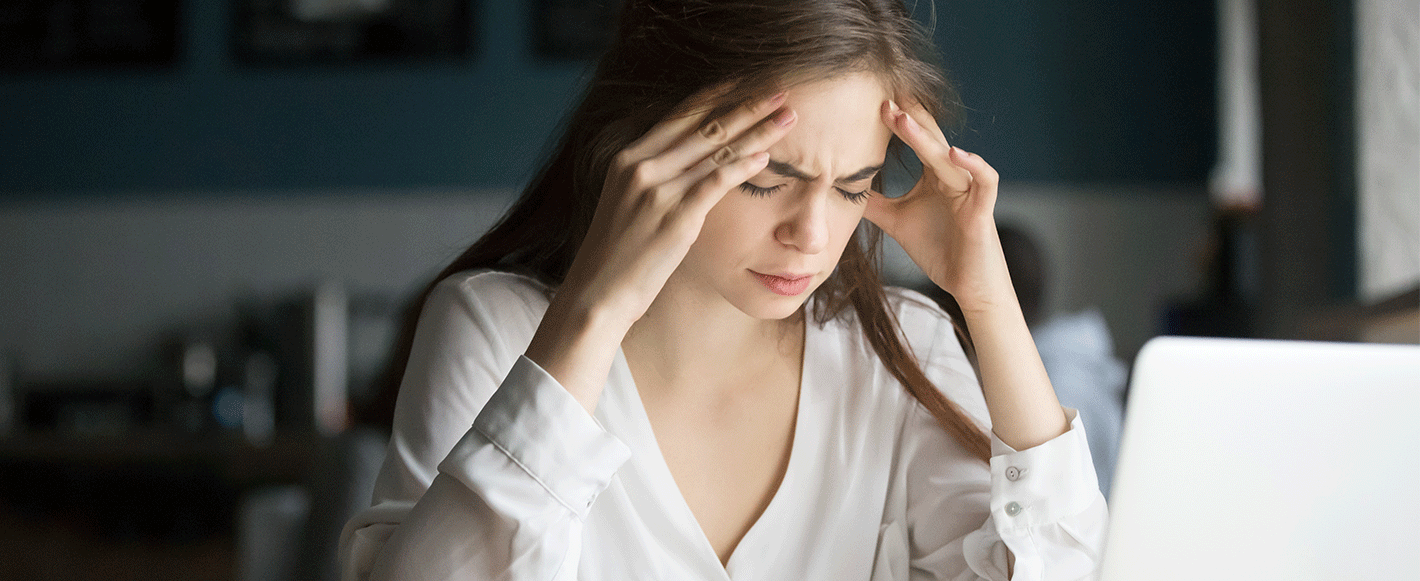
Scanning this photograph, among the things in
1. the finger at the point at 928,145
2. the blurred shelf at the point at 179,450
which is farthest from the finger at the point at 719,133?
the blurred shelf at the point at 179,450

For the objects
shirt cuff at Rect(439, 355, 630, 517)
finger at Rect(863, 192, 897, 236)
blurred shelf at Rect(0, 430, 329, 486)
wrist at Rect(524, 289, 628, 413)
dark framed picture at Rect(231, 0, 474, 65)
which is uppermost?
finger at Rect(863, 192, 897, 236)

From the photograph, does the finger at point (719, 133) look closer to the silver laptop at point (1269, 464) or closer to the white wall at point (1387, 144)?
the silver laptop at point (1269, 464)

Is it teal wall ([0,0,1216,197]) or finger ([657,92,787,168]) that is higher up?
finger ([657,92,787,168])

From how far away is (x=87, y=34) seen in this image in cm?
405

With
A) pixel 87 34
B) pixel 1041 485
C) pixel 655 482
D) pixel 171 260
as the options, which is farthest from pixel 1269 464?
pixel 87 34

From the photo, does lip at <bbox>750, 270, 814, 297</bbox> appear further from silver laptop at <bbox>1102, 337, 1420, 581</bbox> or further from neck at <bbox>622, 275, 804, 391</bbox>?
silver laptop at <bbox>1102, 337, 1420, 581</bbox>

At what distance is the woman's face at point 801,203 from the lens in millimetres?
938

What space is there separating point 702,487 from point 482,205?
9.85 feet

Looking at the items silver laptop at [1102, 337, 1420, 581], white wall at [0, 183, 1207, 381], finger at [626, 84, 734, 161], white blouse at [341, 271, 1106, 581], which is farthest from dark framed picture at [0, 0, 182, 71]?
silver laptop at [1102, 337, 1420, 581]

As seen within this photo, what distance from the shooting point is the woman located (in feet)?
2.77

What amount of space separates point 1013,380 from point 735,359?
31cm

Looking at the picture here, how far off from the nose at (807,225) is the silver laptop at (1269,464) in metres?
0.37

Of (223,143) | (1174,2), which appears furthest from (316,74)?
(1174,2)

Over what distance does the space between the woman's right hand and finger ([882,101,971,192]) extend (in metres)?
0.11
